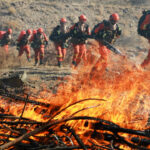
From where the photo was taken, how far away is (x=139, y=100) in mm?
5594

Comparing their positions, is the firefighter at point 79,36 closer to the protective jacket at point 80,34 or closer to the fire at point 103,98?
the protective jacket at point 80,34

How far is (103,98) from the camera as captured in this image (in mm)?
4066

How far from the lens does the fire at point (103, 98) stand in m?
2.65

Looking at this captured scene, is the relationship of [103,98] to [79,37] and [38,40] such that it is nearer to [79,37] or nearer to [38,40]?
[79,37]

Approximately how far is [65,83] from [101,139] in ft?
16.5

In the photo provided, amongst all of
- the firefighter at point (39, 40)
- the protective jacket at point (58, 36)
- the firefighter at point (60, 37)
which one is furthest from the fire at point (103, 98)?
the firefighter at point (39, 40)

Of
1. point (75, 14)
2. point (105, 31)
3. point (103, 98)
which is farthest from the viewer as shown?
point (75, 14)

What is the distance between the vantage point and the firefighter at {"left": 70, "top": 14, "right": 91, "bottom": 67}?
823 cm

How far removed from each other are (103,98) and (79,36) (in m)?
4.65

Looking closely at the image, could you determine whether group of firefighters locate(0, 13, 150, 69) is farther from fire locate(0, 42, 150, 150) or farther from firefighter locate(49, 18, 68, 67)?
fire locate(0, 42, 150, 150)

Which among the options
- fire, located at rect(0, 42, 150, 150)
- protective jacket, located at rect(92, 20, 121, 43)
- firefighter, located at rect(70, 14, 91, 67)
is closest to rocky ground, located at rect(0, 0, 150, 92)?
firefighter, located at rect(70, 14, 91, 67)

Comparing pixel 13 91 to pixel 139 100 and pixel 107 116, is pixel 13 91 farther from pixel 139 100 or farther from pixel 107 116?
pixel 107 116

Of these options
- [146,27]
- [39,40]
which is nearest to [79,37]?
[39,40]

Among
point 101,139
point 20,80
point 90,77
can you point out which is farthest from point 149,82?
point 101,139
